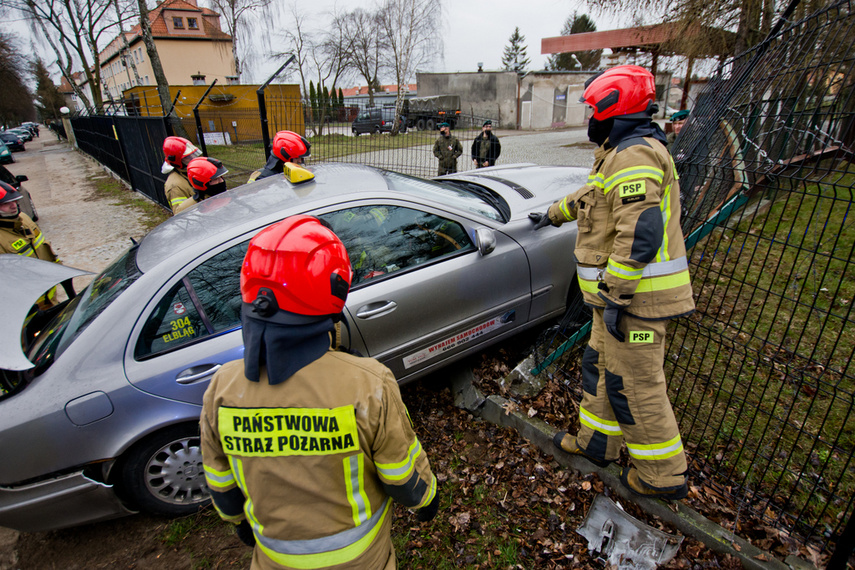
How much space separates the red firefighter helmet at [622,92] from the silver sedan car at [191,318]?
3.70ft

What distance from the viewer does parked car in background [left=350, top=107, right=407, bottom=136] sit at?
667cm

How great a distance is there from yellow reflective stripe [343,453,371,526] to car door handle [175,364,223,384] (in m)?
1.49

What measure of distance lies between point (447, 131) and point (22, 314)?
6.57m

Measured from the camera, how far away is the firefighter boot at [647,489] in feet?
7.38

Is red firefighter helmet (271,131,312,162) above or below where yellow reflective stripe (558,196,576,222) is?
above

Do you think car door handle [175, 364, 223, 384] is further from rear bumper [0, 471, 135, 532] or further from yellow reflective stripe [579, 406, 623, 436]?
yellow reflective stripe [579, 406, 623, 436]

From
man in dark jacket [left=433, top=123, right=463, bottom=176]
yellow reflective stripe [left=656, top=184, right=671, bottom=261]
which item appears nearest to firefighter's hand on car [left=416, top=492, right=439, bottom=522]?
yellow reflective stripe [left=656, top=184, right=671, bottom=261]

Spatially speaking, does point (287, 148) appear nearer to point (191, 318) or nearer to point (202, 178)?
point (202, 178)

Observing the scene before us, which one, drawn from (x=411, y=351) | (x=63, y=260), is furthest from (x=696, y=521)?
(x=63, y=260)

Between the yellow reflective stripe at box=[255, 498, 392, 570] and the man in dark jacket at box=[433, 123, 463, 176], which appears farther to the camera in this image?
the man in dark jacket at box=[433, 123, 463, 176]

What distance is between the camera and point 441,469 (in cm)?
284

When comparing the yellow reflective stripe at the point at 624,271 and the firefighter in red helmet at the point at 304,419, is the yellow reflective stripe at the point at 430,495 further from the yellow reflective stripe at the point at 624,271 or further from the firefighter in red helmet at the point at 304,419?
the yellow reflective stripe at the point at 624,271

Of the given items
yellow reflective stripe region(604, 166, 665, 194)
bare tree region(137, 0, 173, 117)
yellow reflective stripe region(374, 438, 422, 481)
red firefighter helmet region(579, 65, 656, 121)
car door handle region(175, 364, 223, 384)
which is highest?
bare tree region(137, 0, 173, 117)

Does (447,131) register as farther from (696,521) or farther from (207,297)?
(696,521)
